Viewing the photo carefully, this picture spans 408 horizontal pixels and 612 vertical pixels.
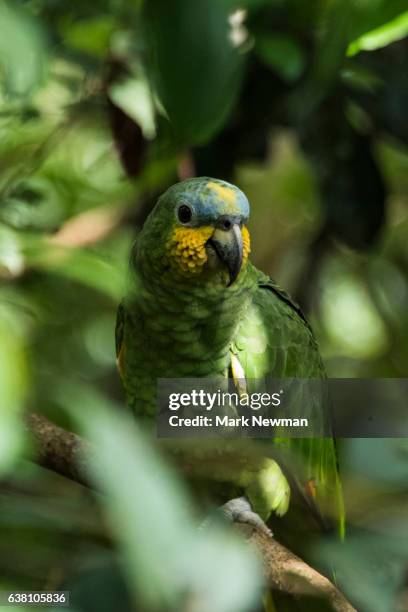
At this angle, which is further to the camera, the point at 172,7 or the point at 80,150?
the point at 80,150

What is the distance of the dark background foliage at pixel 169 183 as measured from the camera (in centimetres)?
61

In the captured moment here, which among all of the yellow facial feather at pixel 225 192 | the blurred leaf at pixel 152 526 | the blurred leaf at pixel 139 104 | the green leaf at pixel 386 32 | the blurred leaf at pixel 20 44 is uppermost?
the blurred leaf at pixel 139 104

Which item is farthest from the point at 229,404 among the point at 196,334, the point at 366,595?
the point at 366,595

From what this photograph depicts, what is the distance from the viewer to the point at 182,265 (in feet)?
2.45

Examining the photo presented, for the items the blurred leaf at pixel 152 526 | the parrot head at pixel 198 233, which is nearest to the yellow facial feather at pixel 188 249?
the parrot head at pixel 198 233

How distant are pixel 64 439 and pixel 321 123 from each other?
566 millimetres

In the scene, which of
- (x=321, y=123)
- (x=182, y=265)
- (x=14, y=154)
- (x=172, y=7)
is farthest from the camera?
(x=321, y=123)

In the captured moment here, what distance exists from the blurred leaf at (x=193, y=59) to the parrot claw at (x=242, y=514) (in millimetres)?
360

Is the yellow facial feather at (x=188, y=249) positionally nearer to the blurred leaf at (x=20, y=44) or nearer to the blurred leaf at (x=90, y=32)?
the blurred leaf at (x=20, y=44)

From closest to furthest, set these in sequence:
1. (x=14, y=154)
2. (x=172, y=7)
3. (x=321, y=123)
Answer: (x=172, y=7)
(x=14, y=154)
(x=321, y=123)

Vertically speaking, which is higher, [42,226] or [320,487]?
[42,226]

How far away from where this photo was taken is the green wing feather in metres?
0.77

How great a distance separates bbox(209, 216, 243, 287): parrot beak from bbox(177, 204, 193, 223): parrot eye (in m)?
0.03

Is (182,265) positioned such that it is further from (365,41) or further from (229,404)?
(365,41)
